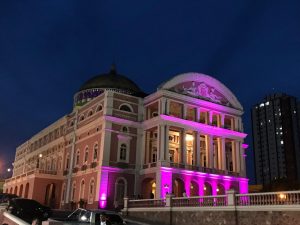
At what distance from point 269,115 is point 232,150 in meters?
63.1

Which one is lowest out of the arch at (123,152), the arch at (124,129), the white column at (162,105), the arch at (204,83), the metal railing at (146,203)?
the metal railing at (146,203)


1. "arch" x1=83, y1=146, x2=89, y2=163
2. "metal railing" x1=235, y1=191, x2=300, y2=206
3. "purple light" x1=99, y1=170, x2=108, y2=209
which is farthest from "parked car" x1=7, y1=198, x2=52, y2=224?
"arch" x1=83, y1=146, x2=89, y2=163

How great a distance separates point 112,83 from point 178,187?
1765 centimetres

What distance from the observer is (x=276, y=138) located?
98.8 meters

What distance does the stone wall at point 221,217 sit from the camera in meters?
18.4

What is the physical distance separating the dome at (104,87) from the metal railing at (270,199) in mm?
28971

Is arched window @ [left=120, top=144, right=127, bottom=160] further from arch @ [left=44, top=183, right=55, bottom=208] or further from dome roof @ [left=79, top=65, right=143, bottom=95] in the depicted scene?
arch @ [left=44, top=183, right=55, bottom=208]

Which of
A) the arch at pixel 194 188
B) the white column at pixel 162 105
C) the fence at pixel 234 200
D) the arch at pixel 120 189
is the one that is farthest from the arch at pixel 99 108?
the fence at pixel 234 200

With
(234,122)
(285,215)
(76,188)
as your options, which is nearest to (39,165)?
(76,188)

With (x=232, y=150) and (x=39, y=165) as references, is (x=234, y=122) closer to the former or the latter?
(x=232, y=150)

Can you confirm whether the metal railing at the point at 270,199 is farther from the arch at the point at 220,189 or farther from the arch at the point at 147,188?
the arch at the point at 220,189

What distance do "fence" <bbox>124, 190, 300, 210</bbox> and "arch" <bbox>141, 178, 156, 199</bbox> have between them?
330 inches

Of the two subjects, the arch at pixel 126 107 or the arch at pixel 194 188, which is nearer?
the arch at pixel 194 188

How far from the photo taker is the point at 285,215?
18.3m
